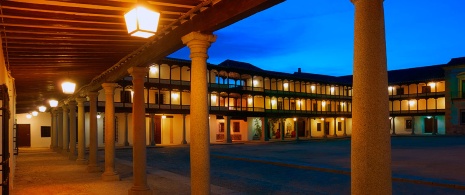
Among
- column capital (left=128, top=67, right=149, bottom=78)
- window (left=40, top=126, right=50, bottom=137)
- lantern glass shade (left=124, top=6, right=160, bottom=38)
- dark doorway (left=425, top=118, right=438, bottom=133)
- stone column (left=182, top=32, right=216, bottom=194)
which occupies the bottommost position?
dark doorway (left=425, top=118, right=438, bottom=133)

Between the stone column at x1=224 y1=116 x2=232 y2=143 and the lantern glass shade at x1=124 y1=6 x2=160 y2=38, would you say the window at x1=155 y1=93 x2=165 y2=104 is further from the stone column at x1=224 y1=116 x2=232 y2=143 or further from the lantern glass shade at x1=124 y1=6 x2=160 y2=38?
the lantern glass shade at x1=124 y1=6 x2=160 y2=38

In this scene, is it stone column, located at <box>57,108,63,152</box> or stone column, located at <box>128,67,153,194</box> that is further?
stone column, located at <box>57,108,63,152</box>

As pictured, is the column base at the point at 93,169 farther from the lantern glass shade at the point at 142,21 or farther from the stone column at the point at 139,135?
the lantern glass shade at the point at 142,21

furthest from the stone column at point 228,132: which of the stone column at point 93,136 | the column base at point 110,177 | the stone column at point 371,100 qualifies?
the stone column at point 371,100

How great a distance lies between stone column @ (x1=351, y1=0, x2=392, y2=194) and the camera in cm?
Result: 365

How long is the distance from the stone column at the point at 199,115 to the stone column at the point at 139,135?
3.30m

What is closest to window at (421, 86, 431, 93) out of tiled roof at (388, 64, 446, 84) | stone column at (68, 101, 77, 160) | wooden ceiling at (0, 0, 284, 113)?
tiled roof at (388, 64, 446, 84)

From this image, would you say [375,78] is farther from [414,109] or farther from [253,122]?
[414,109]

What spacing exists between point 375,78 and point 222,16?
2468 millimetres

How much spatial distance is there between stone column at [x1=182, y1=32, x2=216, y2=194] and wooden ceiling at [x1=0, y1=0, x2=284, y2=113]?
0.95 ft

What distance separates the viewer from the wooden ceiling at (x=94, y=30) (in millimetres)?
5598

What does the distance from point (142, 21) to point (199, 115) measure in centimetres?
203

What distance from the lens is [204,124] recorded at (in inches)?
251

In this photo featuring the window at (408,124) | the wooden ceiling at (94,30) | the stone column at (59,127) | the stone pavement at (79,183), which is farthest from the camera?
the window at (408,124)
